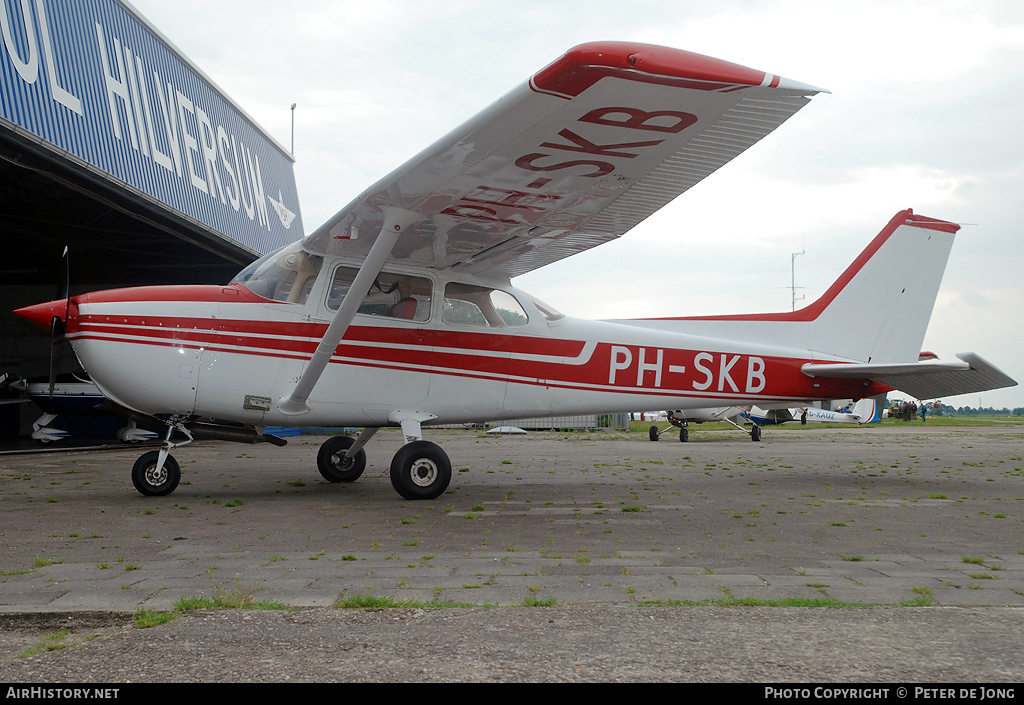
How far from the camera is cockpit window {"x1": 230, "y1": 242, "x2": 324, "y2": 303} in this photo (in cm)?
723

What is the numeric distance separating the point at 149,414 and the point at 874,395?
8824 millimetres

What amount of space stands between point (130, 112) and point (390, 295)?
7.98m

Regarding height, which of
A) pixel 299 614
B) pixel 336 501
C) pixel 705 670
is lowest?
pixel 336 501

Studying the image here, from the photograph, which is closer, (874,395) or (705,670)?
(705,670)

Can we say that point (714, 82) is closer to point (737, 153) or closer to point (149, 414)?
point (737, 153)

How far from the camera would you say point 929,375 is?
28.8 ft

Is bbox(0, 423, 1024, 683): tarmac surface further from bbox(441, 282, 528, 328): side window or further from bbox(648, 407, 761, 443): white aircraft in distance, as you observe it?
bbox(648, 407, 761, 443): white aircraft in distance

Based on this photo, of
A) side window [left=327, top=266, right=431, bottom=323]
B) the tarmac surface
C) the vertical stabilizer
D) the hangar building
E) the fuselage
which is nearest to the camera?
the tarmac surface

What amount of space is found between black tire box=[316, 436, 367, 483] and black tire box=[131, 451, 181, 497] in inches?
70.3

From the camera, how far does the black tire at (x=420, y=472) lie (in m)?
6.92

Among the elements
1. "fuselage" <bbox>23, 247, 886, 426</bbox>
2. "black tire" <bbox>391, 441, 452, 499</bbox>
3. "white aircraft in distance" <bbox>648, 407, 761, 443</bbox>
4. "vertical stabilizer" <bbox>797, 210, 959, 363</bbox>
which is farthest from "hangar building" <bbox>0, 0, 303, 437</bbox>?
"white aircraft in distance" <bbox>648, 407, 761, 443</bbox>

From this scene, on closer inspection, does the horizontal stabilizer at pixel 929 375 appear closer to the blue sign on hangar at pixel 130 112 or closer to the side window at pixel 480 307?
the side window at pixel 480 307

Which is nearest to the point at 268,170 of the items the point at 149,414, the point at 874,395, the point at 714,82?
the point at 149,414

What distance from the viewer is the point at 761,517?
6.21m
